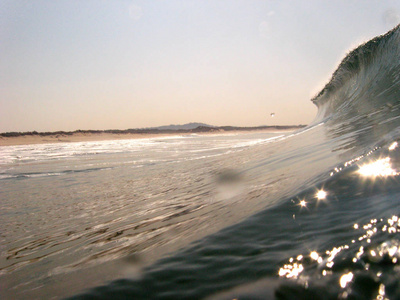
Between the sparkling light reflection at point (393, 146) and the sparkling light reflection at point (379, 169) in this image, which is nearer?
the sparkling light reflection at point (379, 169)

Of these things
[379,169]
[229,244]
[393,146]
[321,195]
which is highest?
[393,146]

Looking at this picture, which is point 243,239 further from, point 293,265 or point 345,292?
point 345,292

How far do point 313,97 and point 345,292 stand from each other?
17633 mm

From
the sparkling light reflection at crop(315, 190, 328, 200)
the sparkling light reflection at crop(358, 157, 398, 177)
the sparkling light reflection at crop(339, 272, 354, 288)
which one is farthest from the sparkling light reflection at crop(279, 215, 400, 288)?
the sparkling light reflection at crop(358, 157, 398, 177)

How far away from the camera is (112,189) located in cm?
495

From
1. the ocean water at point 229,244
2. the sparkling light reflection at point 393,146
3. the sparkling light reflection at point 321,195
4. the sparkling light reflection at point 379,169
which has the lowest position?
the ocean water at point 229,244

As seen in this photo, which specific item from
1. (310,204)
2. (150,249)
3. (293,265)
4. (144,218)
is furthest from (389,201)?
(144,218)

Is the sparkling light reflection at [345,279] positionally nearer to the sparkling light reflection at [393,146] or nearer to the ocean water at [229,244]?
the ocean water at [229,244]

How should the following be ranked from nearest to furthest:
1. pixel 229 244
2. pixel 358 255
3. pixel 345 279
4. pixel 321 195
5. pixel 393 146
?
pixel 345 279 → pixel 358 255 → pixel 229 244 → pixel 321 195 → pixel 393 146

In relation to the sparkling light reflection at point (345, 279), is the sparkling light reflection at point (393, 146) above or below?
above

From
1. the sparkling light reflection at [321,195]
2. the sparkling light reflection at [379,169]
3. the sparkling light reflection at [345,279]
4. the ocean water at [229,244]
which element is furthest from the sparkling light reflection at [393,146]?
the sparkling light reflection at [345,279]

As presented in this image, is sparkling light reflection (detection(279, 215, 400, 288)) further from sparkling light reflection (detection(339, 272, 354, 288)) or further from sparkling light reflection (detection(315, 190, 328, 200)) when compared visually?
sparkling light reflection (detection(315, 190, 328, 200))

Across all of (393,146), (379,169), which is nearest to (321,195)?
(379,169)

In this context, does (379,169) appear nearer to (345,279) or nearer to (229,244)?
(229,244)
